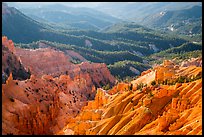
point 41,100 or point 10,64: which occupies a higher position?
point 10,64

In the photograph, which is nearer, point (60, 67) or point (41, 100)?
point (41, 100)

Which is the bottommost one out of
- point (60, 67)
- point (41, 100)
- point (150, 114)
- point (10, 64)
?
point (60, 67)

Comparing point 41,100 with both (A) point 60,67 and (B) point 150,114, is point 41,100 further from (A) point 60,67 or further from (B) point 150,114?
(A) point 60,67

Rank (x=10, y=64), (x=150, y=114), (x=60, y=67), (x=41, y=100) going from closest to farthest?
(x=150, y=114) → (x=41, y=100) → (x=10, y=64) → (x=60, y=67)

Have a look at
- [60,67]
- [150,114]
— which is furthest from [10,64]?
[60,67]

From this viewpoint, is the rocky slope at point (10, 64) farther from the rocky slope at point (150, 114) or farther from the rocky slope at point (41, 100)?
the rocky slope at point (150, 114)

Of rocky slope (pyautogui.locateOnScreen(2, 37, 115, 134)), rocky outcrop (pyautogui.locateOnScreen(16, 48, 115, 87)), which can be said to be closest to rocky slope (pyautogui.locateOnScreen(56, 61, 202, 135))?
rocky slope (pyautogui.locateOnScreen(2, 37, 115, 134))

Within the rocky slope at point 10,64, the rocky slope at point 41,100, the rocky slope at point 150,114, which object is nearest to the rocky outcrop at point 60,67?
the rocky slope at point 41,100

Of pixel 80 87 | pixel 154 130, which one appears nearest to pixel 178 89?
pixel 154 130

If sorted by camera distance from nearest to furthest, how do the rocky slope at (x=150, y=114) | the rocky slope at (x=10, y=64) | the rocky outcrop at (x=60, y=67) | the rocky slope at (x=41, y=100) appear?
the rocky slope at (x=150, y=114), the rocky slope at (x=41, y=100), the rocky slope at (x=10, y=64), the rocky outcrop at (x=60, y=67)
